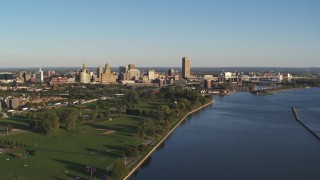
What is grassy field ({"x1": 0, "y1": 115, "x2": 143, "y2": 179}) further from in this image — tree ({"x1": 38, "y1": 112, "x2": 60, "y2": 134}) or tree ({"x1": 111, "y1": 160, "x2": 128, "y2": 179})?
tree ({"x1": 111, "y1": 160, "x2": 128, "y2": 179})

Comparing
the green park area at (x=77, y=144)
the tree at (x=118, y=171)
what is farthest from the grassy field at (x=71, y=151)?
the tree at (x=118, y=171)

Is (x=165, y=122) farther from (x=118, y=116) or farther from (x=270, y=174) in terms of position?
(x=270, y=174)

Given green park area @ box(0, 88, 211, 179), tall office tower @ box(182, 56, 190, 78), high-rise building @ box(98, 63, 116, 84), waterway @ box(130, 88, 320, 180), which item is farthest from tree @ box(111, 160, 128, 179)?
tall office tower @ box(182, 56, 190, 78)

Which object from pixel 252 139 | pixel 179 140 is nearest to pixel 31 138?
pixel 179 140

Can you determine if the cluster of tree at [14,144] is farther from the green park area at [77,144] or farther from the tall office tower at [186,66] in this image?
the tall office tower at [186,66]

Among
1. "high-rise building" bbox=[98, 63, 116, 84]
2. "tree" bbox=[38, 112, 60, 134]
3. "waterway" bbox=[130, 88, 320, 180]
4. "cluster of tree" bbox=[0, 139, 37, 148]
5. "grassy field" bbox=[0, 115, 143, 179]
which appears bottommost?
"waterway" bbox=[130, 88, 320, 180]

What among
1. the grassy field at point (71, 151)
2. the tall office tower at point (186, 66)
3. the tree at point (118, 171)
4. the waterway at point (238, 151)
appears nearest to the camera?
the tree at point (118, 171)
